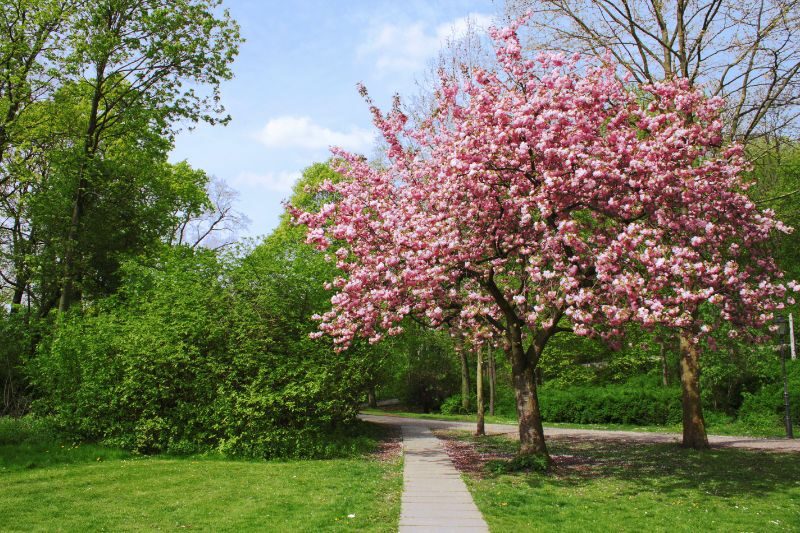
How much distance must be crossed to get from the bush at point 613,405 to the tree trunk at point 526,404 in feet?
51.7

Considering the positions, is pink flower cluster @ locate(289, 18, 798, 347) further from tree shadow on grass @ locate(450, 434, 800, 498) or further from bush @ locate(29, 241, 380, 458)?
bush @ locate(29, 241, 380, 458)

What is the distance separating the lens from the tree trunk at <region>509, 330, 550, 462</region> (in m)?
12.1

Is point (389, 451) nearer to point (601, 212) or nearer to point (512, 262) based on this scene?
point (512, 262)

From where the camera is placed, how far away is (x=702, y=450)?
49.1ft

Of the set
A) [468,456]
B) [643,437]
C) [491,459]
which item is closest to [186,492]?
[491,459]

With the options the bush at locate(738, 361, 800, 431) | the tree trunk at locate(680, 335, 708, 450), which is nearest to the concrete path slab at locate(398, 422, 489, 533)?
the tree trunk at locate(680, 335, 708, 450)

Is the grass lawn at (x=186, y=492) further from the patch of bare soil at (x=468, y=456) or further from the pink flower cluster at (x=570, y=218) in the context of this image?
the pink flower cluster at (x=570, y=218)

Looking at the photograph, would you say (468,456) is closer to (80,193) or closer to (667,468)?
(667,468)

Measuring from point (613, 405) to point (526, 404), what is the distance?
16.3 m

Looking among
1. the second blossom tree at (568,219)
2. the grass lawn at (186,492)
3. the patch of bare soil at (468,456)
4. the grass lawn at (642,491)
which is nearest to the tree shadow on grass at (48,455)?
the grass lawn at (186,492)

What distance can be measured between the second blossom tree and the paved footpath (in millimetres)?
2727

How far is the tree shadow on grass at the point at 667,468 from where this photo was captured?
10.7 m

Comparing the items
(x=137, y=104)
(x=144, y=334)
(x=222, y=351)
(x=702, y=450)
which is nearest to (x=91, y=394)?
(x=144, y=334)

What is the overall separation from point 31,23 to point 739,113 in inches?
790
